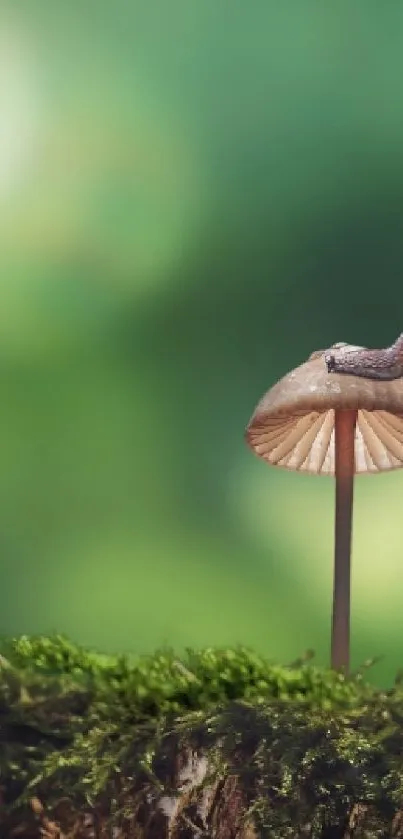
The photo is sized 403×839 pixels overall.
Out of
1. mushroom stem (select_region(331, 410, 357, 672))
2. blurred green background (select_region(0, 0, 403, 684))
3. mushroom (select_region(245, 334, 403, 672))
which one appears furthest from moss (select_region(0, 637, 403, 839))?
blurred green background (select_region(0, 0, 403, 684))

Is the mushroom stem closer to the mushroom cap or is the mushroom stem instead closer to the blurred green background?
the mushroom cap

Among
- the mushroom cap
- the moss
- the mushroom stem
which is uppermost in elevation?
the mushroom cap

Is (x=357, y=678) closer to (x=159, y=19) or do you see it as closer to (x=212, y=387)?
(x=212, y=387)

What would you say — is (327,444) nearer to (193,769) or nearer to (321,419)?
(321,419)

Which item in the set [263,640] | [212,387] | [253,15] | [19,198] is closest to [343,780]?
[263,640]

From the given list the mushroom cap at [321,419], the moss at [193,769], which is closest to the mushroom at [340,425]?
the mushroom cap at [321,419]

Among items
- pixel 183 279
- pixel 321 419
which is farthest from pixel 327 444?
pixel 183 279
